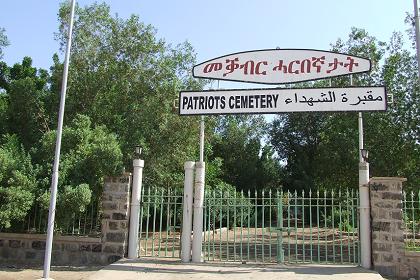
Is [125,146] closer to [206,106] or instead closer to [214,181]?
[206,106]

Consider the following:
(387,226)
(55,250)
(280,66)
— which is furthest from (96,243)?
(387,226)

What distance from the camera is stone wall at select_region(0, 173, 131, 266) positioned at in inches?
393

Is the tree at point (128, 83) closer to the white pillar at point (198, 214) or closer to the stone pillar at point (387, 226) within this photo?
the white pillar at point (198, 214)

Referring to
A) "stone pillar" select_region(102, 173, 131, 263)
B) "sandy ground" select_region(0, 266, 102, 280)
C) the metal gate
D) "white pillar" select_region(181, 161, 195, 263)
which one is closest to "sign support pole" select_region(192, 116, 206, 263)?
"white pillar" select_region(181, 161, 195, 263)

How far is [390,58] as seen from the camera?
50.3 ft

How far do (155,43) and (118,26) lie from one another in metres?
Result: 1.50

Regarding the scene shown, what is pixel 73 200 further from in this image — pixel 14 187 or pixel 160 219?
pixel 160 219

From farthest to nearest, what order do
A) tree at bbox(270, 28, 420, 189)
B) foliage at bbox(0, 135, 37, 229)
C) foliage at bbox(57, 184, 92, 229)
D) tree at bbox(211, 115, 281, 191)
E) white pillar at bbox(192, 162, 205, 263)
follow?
tree at bbox(211, 115, 281, 191), tree at bbox(270, 28, 420, 189), white pillar at bbox(192, 162, 205, 263), foliage at bbox(57, 184, 92, 229), foliage at bbox(0, 135, 37, 229)

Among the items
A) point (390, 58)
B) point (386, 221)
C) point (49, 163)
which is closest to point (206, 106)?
point (49, 163)

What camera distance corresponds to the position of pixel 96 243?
1007 cm

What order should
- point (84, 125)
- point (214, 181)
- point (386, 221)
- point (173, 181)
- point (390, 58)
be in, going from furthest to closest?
point (214, 181) → point (173, 181) → point (390, 58) → point (84, 125) → point (386, 221)

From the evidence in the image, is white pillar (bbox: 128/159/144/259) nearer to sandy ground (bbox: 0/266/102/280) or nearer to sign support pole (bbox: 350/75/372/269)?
sandy ground (bbox: 0/266/102/280)

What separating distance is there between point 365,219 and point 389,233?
0.54 m

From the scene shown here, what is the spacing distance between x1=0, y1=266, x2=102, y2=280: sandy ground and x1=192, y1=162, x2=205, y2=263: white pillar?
7.37 ft
